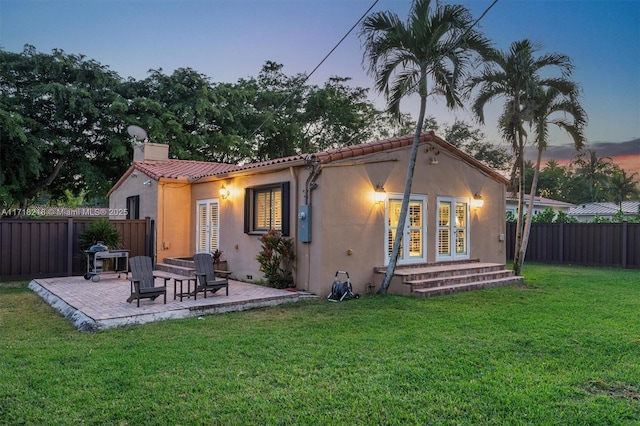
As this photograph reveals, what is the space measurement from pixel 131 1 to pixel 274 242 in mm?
8236

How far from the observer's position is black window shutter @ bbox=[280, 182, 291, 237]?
9.42m

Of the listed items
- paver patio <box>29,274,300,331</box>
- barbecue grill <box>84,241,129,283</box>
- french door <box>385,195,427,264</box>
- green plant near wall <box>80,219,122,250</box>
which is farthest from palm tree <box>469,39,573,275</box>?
green plant near wall <box>80,219,122,250</box>

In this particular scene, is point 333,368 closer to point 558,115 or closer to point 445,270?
point 445,270

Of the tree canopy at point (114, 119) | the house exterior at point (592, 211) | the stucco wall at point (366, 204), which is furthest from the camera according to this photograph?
the house exterior at point (592, 211)

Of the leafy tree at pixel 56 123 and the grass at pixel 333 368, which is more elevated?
the leafy tree at pixel 56 123

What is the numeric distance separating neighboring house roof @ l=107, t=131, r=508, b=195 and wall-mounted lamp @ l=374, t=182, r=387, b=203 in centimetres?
77

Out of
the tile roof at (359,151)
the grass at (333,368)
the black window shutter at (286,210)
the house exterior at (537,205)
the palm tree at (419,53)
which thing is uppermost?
the palm tree at (419,53)

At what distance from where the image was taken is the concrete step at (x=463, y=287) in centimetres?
887

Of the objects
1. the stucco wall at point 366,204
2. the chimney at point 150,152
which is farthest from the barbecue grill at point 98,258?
the stucco wall at point 366,204

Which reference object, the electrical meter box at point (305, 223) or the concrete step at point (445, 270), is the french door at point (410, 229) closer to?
the concrete step at point (445, 270)

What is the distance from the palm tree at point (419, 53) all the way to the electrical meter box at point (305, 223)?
178 cm

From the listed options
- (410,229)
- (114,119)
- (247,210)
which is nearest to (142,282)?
(247,210)

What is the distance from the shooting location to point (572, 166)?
146 ft

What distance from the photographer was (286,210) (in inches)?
371
